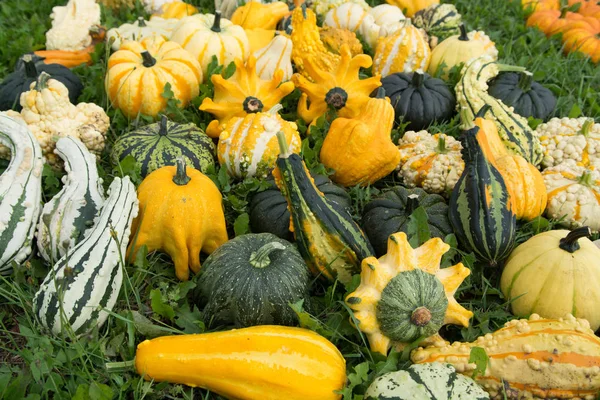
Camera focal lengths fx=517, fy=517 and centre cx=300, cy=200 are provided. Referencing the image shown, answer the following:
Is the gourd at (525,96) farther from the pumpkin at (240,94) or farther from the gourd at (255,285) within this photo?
the gourd at (255,285)

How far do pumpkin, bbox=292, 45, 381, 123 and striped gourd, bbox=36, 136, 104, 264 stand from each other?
1.79 m

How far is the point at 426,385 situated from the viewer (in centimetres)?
221

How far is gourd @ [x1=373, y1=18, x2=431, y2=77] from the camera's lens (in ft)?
15.5

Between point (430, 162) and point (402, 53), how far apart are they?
152 centimetres

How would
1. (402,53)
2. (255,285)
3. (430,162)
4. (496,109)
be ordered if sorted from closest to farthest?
1. (255,285)
2. (430,162)
3. (496,109)
4. (402,53)

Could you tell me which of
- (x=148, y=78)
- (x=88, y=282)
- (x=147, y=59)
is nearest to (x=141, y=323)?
(x=88, y=282)

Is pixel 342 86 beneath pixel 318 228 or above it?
above

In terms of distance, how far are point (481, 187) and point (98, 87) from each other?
10.7 feet

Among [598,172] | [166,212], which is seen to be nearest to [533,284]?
[598,172]

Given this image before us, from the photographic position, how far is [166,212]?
295 centimetres

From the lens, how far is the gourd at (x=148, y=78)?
13.2ft

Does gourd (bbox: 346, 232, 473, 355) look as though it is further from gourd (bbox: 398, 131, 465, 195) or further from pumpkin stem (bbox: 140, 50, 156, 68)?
pumpkin stem (bbox: 140, 50, 156, 68)

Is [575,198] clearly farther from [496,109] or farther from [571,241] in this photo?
[496,109]

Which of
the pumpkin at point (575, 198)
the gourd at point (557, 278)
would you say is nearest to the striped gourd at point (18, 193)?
the gourd at point (557, 278)
